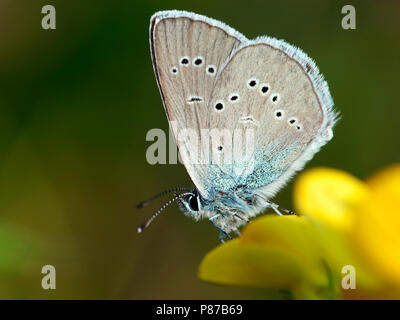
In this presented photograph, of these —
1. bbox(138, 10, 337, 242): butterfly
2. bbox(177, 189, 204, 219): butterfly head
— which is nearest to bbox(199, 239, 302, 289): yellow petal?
bbox(138, 10, 337, 242): butterfly

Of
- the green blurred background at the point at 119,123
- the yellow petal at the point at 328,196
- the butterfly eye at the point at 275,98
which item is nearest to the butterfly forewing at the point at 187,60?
the butterfly eye at the point at 275,98

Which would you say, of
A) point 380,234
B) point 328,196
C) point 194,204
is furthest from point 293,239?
point 194,204

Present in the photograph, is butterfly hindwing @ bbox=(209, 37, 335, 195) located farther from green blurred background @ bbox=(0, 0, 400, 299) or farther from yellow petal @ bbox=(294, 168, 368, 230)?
green blurred background @ bbox=(0, 0, 400, 299)

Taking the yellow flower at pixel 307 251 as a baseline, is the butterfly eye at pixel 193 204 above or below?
above

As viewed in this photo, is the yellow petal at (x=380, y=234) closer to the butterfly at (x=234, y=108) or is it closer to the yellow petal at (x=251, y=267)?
the yellow petal at (x=251, y=267)

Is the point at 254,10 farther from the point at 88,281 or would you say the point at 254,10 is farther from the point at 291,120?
the point at 88,281

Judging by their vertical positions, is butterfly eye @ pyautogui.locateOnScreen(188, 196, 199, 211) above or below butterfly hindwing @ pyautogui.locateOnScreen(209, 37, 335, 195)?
below
